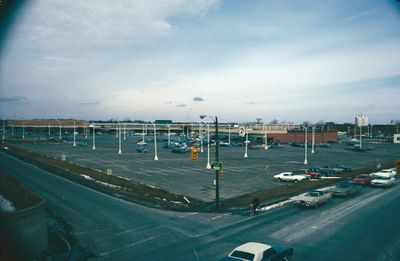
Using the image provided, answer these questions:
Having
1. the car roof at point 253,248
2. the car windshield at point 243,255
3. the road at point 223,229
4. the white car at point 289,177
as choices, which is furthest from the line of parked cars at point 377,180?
the car windshield at point 243,255

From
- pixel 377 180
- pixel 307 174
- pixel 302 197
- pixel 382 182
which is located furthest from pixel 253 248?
pixel 307 174

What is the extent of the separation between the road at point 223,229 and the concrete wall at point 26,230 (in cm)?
255

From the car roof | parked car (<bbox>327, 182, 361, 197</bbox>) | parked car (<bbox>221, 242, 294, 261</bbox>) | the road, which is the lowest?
the road

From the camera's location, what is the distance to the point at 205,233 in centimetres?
1867

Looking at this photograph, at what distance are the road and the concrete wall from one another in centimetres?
255

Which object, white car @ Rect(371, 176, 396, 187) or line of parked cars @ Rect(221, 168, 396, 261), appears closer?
line of parked cars @ Rect(221, 168, 396, 261)

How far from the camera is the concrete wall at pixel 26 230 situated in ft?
43.1

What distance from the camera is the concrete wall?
13.2 meters

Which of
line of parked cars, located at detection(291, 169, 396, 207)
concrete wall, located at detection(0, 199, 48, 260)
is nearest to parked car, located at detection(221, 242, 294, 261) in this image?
concrete wall, located at detection(0, 199, 48, 260)

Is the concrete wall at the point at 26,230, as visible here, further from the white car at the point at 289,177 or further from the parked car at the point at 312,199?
the white car at the point at 289,177

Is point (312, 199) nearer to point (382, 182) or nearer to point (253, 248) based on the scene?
point (253, 248)

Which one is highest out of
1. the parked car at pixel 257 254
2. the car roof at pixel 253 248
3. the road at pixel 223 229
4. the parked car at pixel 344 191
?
the car roof at pixel 253 248

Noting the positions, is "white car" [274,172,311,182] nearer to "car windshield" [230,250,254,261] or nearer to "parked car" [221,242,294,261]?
"parked car" [221,242,294,261]

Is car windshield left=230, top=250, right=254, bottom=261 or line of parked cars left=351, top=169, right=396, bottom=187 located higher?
car windshield left=230, top=250, right=254, bottom=261
